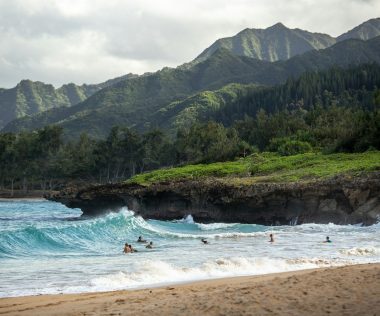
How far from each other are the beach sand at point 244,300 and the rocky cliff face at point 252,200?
23.6 m

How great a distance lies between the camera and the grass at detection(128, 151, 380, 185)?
45125 mm

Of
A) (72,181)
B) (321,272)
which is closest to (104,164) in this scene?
(72,181)

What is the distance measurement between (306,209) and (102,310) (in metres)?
31.2

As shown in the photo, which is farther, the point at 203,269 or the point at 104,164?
the point at 104,164

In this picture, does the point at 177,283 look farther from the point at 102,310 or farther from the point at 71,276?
the point at 102,310

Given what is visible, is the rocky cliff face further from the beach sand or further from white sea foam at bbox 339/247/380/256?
the beach sand

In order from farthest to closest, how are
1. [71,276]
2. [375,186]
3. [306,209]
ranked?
[306,209] → [375,186] → [71,276]

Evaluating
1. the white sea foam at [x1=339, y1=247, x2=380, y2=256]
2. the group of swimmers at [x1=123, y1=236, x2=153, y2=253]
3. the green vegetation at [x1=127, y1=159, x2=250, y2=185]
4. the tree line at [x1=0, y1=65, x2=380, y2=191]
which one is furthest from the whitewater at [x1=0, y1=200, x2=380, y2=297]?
the tree line at [x1=0, y1=65, x2=380, y2=191]

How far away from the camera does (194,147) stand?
97.6 meters

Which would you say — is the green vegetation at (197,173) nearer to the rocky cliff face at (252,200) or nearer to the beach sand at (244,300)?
the rocky cliff face at (252,200)

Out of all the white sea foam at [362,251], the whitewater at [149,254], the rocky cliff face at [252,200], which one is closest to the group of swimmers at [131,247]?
the whitewater at [149,254]

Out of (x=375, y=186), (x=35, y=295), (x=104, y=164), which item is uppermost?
(x=104, y=164)

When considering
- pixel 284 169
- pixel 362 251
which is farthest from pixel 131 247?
pixel 284 169

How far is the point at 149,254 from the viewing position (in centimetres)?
2689
